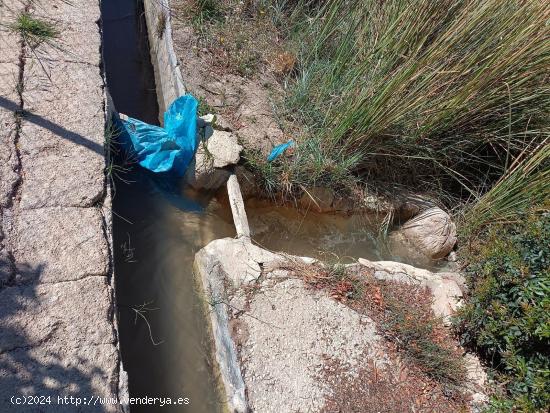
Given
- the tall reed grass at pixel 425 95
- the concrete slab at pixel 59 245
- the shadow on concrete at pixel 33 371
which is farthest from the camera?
the tall reed grass at pixel 425 95

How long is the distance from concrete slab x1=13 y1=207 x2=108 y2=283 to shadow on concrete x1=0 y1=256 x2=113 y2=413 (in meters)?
0.19

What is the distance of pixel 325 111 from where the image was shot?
4.05 meters

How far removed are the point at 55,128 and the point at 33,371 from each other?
157cm

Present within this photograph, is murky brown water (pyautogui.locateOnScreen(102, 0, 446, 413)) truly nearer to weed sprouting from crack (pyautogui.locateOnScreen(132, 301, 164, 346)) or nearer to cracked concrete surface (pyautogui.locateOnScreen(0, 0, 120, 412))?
weed sprouting from crack (pyautogui.locateOnScreen(132, 301, 164, 346))

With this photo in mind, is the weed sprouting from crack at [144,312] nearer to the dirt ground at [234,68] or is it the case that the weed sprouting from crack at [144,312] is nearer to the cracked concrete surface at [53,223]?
the cracked concrete surface at [53,223]

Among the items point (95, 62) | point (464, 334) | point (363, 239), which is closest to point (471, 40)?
point (363, 239)

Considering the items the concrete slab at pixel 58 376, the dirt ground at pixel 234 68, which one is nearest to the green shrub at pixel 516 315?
the dirt ground at pixel 234 68

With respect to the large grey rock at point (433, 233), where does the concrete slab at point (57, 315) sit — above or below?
above

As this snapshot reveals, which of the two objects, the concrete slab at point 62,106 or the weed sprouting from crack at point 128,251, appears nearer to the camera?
the concrete slab at point 62,106

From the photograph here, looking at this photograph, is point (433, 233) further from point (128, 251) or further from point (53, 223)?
point (53, 223)

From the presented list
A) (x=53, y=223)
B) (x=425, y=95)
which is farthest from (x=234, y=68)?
(x=53, y=223)

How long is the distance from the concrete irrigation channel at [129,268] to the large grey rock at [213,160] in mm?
12

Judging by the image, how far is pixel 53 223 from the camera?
269cm

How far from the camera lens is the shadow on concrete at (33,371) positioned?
6.81ft
